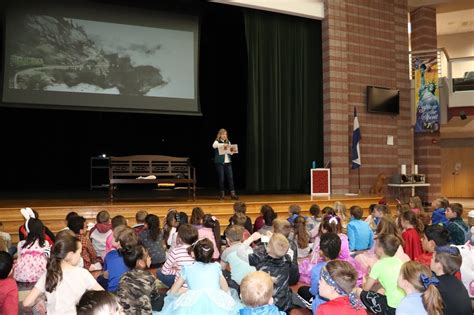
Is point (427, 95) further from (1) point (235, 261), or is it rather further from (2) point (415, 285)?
(2) point (415, 285)

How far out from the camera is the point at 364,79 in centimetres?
1141

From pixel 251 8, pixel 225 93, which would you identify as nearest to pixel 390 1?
pixel 251 8

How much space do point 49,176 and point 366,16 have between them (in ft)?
29.9

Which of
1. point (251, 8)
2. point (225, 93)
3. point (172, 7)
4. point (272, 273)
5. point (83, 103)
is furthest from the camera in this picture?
point (225, 93)

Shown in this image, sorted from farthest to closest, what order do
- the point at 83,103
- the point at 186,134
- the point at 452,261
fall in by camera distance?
the point at 186,134 < the point at 83,103 < the point at 452,261

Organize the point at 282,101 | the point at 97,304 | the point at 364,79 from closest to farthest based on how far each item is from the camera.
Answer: the point at 97,304 → the point at 282,101 → the point at 364,79

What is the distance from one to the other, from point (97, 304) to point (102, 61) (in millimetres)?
7875

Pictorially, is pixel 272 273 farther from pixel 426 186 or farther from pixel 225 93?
pixel 426 186

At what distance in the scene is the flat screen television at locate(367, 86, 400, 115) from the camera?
446 inches

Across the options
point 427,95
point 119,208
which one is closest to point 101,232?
point 119,208

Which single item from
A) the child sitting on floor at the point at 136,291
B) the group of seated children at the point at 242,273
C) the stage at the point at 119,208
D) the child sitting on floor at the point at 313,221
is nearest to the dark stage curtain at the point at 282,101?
the stage at the point at 119,208

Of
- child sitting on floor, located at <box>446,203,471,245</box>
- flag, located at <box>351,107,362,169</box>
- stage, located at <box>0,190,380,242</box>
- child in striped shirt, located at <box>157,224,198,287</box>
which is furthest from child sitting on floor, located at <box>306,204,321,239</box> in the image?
flag, located at <box>351,107,362,169</box>

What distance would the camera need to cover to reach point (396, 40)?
12.0m

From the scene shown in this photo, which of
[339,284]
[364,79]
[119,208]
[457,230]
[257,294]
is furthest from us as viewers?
[364,79]
